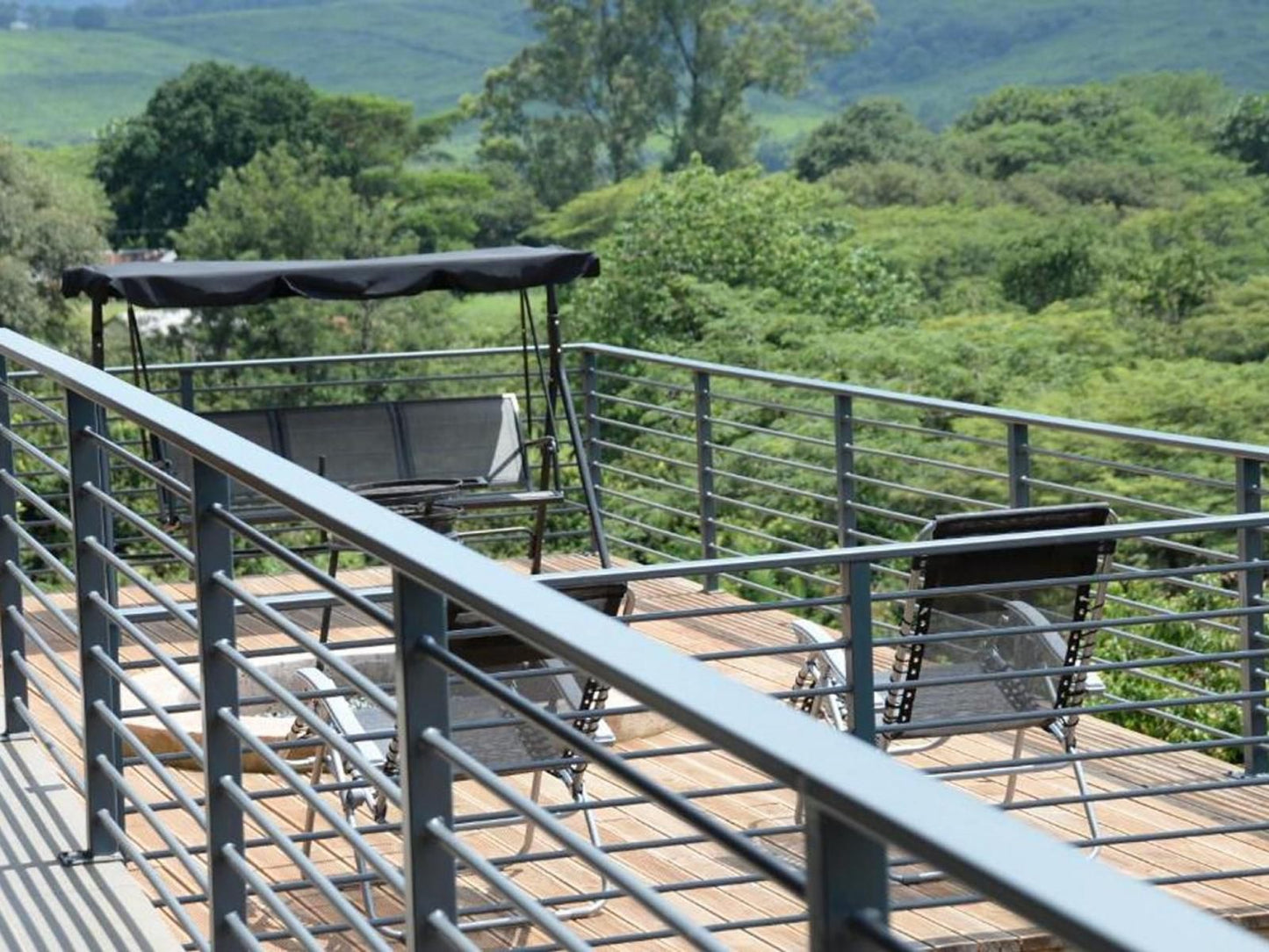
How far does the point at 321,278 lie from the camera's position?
8.65 m

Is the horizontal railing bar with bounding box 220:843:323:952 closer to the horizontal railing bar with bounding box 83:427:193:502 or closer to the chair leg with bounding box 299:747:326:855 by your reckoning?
the horizontal railing bar with bounding box 83:427:193:502

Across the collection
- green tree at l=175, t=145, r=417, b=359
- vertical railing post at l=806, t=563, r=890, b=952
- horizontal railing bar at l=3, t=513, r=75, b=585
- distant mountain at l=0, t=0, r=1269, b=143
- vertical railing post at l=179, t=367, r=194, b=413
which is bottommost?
green tree at l=175, t=145, r=417, b=359

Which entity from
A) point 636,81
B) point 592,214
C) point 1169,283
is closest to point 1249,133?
point 636,81

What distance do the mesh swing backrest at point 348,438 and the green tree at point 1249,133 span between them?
2284 inches

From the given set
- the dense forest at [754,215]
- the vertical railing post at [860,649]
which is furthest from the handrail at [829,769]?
the dense forest at [754,215]

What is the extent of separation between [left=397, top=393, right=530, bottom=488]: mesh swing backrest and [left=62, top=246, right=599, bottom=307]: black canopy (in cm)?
50

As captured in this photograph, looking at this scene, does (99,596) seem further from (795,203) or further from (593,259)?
(795,203)

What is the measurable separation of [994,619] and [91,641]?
7.47 feet

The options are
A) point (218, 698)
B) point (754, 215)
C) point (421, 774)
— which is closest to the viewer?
point (421, 774)

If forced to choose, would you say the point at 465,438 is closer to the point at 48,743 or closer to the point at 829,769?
the point at 48,743

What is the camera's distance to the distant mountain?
9894 centimetres

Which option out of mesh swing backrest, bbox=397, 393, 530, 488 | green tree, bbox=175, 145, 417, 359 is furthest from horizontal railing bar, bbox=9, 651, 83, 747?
green tree, bbox=175, 145, 417, 359

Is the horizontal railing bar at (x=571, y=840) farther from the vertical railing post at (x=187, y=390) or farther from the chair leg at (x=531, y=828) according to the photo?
the vertical railing post at (x=187, y=390)

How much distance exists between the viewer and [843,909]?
126cm
